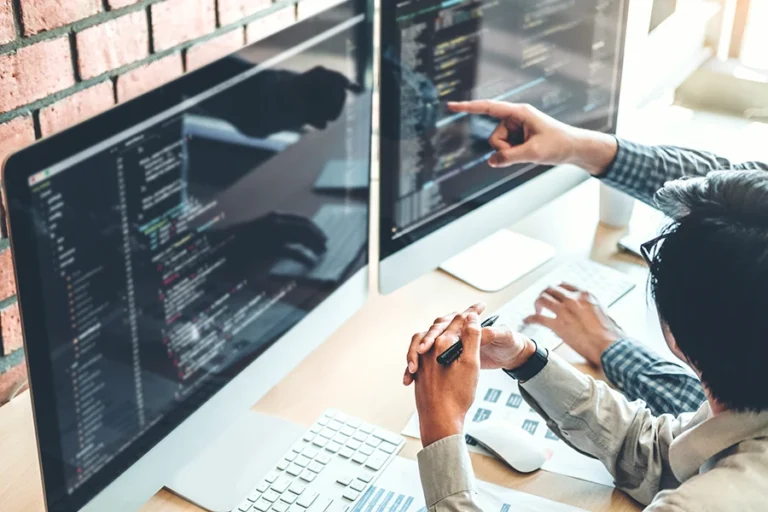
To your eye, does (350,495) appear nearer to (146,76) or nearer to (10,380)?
(10,380)

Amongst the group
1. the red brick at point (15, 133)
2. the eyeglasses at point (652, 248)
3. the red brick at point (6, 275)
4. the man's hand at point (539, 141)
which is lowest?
the red brick at point (6, 275)

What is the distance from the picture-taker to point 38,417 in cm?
79

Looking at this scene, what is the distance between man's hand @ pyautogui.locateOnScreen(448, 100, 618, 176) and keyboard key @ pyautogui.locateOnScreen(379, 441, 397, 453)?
1.51 ft

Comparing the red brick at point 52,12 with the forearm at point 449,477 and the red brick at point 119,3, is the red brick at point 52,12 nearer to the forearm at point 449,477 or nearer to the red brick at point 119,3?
the red brick at point 119,3

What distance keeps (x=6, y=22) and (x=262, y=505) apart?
656 mm

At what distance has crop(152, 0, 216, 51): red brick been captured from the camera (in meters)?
1.34

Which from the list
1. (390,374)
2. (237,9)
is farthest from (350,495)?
(237,9)

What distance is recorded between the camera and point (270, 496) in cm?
106

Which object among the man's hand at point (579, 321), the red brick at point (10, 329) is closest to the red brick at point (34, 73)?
the red brick at point (10, 329)

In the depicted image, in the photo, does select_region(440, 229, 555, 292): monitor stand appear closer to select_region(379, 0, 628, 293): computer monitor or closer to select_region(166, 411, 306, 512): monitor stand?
select_region(379, 0, 628, 293): computer monitor

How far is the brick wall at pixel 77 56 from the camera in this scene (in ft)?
3.73

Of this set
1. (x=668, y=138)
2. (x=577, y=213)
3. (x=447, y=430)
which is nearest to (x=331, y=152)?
(x=447, y=430)

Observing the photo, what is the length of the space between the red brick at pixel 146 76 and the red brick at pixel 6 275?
0.27 metres

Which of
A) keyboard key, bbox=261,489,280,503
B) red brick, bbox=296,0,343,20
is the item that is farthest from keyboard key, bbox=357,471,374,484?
red brick, bbox=296,0,343,20
